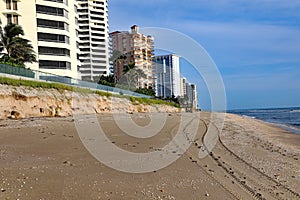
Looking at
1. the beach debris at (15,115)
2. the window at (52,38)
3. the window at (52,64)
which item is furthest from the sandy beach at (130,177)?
the window at (52,38)

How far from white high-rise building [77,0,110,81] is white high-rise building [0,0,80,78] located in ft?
110

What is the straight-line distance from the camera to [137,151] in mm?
8930

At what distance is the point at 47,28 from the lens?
37.6 m

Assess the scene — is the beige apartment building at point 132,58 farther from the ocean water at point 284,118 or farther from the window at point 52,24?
the ocean water at point 284,118

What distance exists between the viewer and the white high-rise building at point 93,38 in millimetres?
74938

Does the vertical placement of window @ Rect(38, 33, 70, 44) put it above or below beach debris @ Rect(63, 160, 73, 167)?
above

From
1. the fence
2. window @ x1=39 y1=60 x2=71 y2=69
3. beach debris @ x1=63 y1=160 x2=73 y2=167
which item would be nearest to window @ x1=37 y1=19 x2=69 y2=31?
window @ x1=39 y1=60 x2=71 y2=69

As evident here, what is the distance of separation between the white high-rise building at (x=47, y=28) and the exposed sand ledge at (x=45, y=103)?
1023cm

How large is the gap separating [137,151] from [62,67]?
104 ft

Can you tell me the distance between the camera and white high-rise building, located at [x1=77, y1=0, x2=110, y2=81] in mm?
74938

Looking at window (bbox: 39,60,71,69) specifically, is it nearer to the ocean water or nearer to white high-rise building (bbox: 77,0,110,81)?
the ocean water

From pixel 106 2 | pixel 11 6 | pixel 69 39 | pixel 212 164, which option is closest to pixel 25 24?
pixel 11 6

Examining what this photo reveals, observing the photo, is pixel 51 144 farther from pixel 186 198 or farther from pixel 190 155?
pixel 186 198

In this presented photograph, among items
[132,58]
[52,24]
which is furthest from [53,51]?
[132,58]
